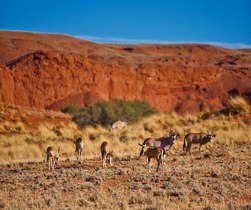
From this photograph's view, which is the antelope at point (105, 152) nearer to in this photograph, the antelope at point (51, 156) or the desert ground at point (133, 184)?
the desert ground at point (133, 184)

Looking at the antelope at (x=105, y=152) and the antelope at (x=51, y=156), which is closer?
the antelope at (x=105, y=152)

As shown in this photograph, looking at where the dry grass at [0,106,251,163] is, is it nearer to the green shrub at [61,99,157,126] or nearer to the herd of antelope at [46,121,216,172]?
the herd of antelope at [46,121,216,172]

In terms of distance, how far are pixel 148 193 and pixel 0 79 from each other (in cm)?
5334

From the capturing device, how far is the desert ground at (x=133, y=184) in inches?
518

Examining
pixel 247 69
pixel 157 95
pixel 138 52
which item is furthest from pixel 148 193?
pixel 138 52

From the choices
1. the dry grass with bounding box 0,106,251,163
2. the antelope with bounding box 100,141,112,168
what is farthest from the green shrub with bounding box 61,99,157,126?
the antelope with bounding box 100,141,112,168

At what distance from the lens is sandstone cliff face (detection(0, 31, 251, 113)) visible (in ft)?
220

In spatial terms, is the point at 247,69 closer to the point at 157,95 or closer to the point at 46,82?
the point at 157,95

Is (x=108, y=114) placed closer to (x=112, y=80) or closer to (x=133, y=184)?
(x=133, y=184)

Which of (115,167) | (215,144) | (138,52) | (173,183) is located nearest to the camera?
(173,183)

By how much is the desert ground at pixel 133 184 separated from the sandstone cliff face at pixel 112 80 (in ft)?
146

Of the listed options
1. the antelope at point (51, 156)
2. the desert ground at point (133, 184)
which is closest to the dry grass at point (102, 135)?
the antelope at point (51, 156)

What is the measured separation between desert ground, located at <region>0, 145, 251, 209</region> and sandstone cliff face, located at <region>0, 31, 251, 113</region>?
44.6 m

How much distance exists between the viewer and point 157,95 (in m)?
72.1
